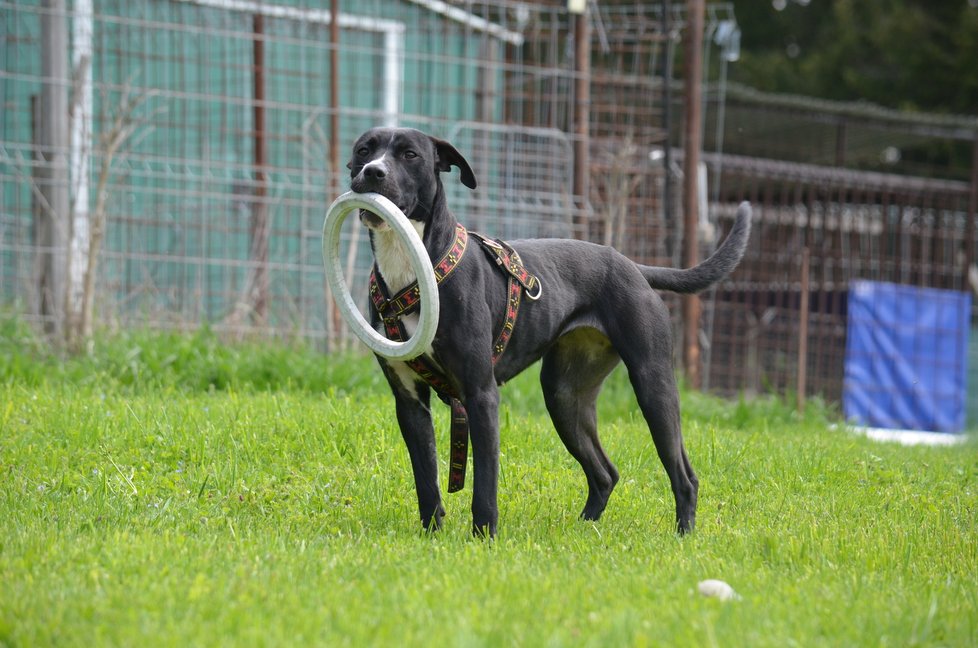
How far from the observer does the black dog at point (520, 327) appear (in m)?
4.23

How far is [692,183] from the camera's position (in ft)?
30.6

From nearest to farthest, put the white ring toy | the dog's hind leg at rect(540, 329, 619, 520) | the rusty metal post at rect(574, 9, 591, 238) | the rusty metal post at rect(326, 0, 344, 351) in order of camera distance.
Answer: the white ring toy, the dog's hind leg at rect(540, 329, 619, 520), the rusty metal post at rect(326, 0, 344, 351), the rusty metal post at rect(574, 9, 591, 238)

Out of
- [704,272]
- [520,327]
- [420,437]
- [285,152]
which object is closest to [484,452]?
[420,437]

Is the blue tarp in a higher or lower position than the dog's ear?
lower

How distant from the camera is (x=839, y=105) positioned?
1349 centimetres

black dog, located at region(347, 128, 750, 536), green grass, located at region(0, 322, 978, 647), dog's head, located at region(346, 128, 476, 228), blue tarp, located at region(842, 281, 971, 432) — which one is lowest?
blue tarp, located at region(842, 281, 971, 432)

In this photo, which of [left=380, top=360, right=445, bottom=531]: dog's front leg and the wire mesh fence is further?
the wire mesh fence

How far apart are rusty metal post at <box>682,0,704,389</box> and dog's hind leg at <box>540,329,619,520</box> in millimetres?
4147

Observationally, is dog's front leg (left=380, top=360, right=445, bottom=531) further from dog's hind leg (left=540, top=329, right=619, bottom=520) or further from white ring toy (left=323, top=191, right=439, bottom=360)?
dog's hind leg (left=540, top=329, right=619, bottom=520)

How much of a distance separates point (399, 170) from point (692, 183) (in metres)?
5.54

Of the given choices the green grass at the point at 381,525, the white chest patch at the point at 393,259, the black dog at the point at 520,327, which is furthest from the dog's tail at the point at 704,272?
the white chest patch at the point at 393,259

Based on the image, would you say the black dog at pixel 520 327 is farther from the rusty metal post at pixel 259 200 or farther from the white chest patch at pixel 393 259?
the rusty metal post at pixel 259 200

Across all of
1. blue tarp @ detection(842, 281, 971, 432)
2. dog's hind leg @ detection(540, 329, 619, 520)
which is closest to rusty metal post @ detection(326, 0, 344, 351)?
dog's hind leg @ detection(540, 329, 619, 520)

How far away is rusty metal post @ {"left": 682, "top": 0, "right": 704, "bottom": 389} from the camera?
923 cm
